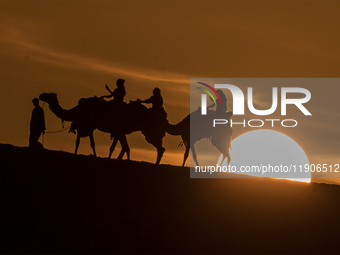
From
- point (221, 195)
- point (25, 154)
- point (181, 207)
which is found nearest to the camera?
point (181, 207)

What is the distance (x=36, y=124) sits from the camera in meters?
25.5

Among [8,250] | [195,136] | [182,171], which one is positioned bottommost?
[8,250]

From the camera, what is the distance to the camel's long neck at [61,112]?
26.5 m

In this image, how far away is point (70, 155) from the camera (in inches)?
1006

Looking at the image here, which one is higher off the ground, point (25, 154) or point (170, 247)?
point (25, 154)

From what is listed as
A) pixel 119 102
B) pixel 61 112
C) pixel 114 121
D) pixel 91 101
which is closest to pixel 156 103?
pixel 119 102

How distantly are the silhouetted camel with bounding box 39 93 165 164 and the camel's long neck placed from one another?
0.39 metres

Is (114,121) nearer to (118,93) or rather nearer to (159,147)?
(118,93)

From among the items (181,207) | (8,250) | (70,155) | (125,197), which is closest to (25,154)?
(70,155)

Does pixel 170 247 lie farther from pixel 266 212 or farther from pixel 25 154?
pixel 25 154

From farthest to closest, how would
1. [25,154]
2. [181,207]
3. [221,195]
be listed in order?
[25,154]
[221,195]
[181,207]

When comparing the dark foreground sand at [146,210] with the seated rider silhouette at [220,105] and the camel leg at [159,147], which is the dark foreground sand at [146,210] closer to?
the camel leg at [159,147]

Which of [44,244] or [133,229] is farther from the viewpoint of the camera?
[133,229]

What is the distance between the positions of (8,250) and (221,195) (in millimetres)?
9351
